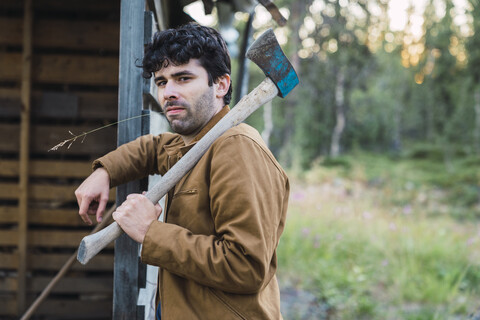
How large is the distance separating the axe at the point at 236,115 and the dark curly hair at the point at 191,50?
0.14m

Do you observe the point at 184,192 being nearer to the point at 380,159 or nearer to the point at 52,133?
the point at 52,133

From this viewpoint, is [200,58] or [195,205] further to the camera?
[200,58]

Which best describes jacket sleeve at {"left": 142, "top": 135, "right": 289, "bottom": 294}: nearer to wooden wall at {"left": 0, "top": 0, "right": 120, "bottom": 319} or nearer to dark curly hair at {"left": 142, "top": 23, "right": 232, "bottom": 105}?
dark curly hair at {"left": 142, "top": 23, "right": 232, "bottom": 105}

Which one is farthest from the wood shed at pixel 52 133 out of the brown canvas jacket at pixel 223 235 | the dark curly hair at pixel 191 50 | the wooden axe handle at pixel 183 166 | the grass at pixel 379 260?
the grass at pixel 379 260

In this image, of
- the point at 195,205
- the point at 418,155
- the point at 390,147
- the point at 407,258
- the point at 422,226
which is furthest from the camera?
the point at 390,147

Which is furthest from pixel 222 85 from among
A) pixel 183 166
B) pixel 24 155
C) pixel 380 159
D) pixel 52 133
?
pixel 380 159

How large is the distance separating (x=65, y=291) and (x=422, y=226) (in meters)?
5.40

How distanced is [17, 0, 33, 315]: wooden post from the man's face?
2.48 metres

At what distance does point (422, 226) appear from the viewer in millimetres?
6426

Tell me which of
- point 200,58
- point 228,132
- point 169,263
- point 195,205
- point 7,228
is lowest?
point 7,228

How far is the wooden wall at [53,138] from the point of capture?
3.53 meters

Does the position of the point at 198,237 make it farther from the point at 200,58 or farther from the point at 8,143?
the point at 8,143

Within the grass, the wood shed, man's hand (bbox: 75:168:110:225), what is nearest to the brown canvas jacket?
man's hand (bbox: 75:168:110:225)

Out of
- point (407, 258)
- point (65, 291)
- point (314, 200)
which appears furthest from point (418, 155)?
point (65, 291)
